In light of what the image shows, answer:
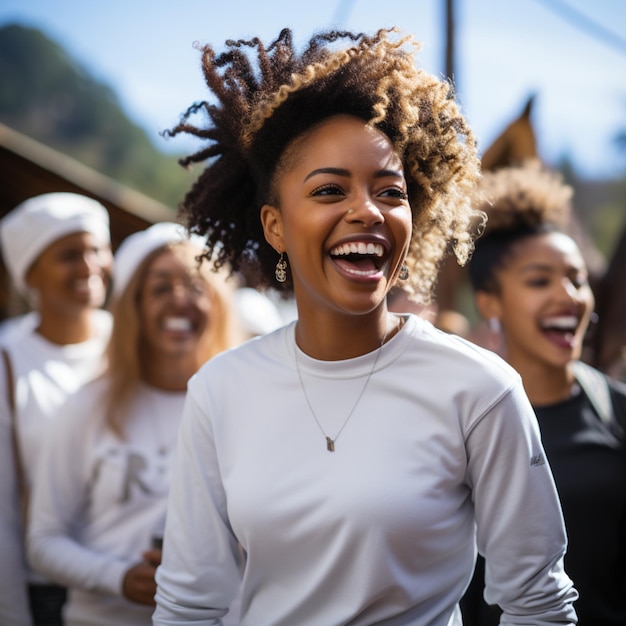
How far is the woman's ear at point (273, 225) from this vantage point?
6.51ft

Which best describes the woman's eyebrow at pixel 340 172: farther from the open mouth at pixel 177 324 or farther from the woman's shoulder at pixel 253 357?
the open mouth at pixel 177 324

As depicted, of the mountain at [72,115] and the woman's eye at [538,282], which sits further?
the mountain at [72,115]

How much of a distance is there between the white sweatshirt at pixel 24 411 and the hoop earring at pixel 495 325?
5.47 ft

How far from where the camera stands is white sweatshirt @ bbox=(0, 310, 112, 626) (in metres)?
3.07

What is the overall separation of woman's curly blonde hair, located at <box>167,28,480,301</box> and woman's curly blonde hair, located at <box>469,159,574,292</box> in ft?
2.80

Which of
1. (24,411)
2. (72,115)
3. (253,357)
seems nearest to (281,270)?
(253,357)

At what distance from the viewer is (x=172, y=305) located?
127 inches

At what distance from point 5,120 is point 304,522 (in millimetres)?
62450

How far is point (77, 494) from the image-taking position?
297cm

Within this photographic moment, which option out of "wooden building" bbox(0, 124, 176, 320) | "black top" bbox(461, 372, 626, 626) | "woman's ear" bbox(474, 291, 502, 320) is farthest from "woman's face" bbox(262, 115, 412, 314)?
"wooden building" bbox(0, 124, 176, 320)

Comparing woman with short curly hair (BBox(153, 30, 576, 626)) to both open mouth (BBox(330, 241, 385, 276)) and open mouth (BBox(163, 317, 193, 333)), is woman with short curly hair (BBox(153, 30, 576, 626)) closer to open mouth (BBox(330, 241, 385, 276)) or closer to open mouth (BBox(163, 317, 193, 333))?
open mouth (BBox(330, 241, 385, 276))

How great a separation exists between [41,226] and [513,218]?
7.53 feet

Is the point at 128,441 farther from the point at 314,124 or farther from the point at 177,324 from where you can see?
the point at 314,124

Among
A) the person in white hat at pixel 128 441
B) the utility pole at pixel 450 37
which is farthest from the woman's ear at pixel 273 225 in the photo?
the utility pole at pixel 450 37
